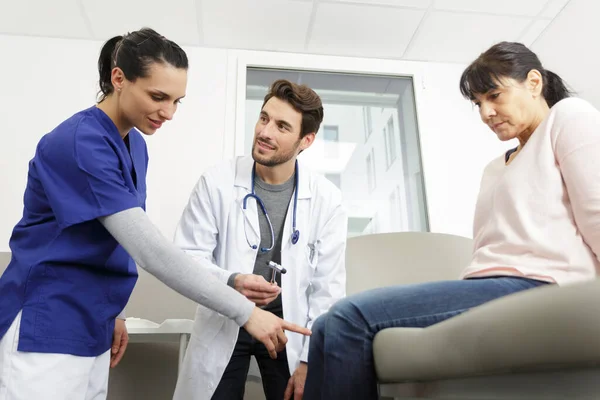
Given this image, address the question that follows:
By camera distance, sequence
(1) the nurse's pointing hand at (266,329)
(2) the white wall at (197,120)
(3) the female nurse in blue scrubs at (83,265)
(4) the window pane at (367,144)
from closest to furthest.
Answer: (3) the female nurse in blue scrubs at (83,265), (1) the nurse's pointing hand at (266,329), (2) the white wall at (197,120), (4) the window pane at (367,144)

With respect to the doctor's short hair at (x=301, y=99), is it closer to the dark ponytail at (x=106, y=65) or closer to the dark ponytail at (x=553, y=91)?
the dark ponytail at (x=106, y=65)

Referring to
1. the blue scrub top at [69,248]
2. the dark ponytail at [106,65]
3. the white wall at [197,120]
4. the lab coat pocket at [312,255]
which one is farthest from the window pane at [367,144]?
the blue scrub top at [69,248]

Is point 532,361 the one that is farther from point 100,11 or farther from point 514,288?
point 100,11

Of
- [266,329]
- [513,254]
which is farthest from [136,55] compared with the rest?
[513,254]

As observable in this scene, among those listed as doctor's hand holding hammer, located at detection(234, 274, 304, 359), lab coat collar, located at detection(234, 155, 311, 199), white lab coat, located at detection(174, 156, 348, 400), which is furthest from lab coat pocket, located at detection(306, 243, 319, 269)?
doctor's hand holding hammer, located at detection(234, 274, 304, 359)

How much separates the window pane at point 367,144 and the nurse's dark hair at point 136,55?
1.26 m

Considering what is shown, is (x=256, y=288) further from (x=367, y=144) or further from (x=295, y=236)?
(x=367, y=144)

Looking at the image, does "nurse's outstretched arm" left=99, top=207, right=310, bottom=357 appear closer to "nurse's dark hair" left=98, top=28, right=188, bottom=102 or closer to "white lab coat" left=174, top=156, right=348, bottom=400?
"white lab coat" left=174, top=156, right=348, bottom=400

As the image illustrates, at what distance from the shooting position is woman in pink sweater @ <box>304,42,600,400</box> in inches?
32.1

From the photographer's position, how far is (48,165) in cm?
101

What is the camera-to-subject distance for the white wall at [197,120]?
92.1 inches

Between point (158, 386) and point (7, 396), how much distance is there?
3.96 feet

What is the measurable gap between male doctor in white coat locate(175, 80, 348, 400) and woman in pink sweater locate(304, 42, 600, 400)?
1.30 feet

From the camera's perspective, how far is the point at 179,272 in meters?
1.03
